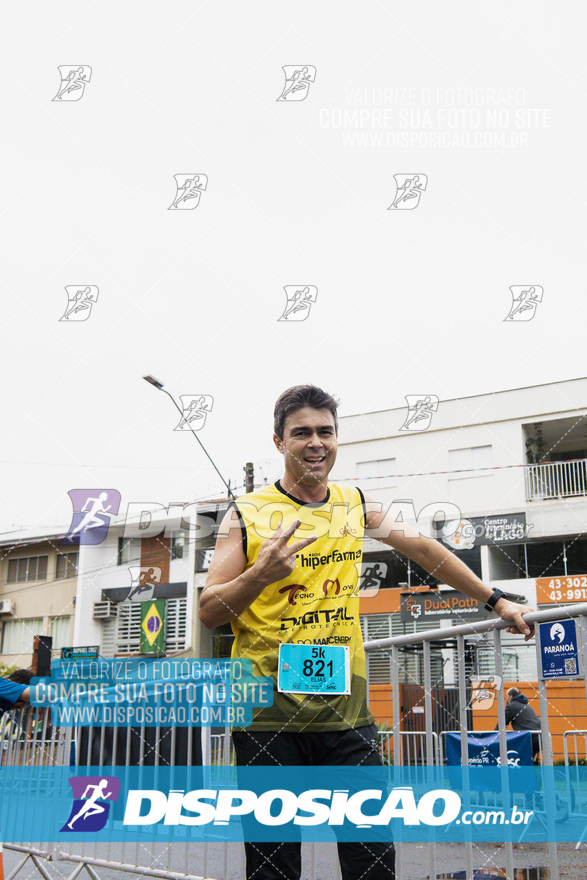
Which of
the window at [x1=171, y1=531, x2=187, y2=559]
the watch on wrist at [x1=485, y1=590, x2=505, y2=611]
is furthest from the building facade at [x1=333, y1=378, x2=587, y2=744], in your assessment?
the watch on wrist at [x1=485, y1=590, x2=505, y2=611]

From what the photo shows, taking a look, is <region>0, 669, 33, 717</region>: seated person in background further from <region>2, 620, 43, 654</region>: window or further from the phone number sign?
<region>2, 620, 43, 654</region>: window

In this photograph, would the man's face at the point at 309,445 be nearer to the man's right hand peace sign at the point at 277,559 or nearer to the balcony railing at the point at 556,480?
the man's right hand peace sign at the point at 277,559

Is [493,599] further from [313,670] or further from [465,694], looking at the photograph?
[313,670]

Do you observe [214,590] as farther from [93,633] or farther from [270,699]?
[93,633]

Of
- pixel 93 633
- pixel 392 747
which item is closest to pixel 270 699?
pixel 392 747

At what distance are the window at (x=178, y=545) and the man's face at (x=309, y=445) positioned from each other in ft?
105

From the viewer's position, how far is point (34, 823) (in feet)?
17.8

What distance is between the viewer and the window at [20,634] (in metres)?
36.8

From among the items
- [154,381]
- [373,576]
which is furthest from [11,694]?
[373,576]

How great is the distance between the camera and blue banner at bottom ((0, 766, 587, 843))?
2660mm

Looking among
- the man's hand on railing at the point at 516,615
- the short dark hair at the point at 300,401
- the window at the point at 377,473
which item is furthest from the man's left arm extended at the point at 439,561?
the window at the point at 377,473

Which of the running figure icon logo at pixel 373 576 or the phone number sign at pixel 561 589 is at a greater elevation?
the running figure icon logo at pixel 373 576

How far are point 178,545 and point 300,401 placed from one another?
32.8m

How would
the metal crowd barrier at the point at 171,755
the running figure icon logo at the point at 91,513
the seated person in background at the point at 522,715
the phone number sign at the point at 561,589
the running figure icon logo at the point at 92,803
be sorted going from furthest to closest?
1. the running figure icon logo at the point at 91,513
2. the phone number sign at the point at 561,589
3. the seated person in background at the point at 522,715
4. the running figure icon logo at the point at 92,803
5. the metal crowd barrier at the point at 171,755
